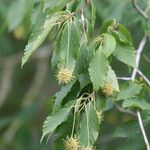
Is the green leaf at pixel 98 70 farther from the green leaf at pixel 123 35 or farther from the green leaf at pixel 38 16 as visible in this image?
the green leaf at pixel 38 16

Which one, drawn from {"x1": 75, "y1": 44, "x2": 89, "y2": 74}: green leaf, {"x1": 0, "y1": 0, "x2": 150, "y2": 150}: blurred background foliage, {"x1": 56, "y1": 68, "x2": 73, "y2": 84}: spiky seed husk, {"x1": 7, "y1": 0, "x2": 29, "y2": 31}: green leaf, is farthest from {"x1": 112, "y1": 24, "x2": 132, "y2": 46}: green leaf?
{"x1": 7, "y1": 0, "x2": 29, "y2": 31}: green leaf

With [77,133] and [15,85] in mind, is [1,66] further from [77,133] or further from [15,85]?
[77,133]

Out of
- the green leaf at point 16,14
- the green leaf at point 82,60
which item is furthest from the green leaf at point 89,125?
the green leaf at point 16,14

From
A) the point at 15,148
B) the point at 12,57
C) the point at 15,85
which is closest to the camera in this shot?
the point at 15,148

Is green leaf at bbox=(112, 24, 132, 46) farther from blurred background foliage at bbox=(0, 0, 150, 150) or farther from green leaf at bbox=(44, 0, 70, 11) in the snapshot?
blurred background foliage at bbox=(0, 0, 150, 150)

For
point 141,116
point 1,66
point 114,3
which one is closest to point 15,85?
point 1,66

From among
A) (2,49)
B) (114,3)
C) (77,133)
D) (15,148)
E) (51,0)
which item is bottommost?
(15,148)
